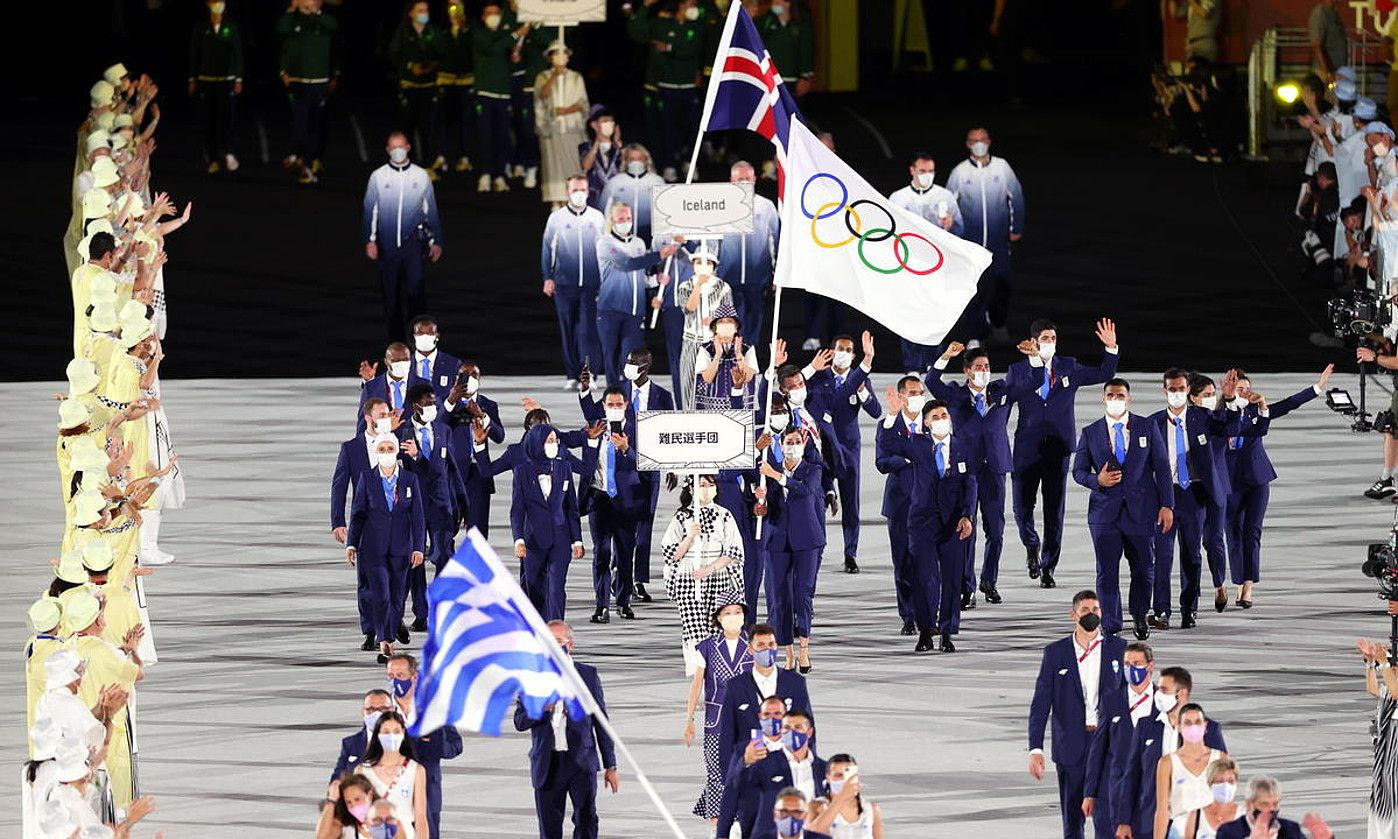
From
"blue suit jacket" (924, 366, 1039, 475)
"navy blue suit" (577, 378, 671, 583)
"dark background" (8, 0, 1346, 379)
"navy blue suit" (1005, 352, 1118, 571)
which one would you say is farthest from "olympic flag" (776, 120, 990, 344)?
"dark background" (8, 0, 1346, 379)

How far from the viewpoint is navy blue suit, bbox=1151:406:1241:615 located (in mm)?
19984

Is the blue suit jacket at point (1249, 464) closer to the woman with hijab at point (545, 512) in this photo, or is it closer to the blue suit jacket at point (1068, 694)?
the woman with hijab at point (545, 512)

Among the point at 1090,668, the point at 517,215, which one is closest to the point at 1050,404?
the point at 1090,668

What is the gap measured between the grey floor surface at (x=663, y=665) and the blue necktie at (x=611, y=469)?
2.93ft

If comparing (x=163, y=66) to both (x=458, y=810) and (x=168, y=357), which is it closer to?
(x=168, y=357)

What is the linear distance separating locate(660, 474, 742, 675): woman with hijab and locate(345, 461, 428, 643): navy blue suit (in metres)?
1.61

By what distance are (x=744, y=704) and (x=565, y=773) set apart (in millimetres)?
947

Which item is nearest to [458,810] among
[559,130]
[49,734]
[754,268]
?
[49,734]

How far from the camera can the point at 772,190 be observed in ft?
105

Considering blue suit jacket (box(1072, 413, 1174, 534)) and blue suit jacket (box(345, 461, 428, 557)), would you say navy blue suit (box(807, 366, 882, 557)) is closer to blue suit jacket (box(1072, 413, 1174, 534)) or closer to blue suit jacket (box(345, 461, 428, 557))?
blue suit jacket (box(1072, 413, 1174, 534))

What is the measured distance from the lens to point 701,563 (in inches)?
736

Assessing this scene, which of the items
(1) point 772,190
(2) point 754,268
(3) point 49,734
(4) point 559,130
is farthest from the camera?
(1) point 772,190

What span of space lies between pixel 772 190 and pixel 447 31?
402 centimetres

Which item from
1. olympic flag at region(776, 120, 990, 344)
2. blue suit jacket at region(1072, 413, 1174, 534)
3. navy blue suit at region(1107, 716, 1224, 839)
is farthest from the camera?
blue suit jacket at region(1072, 413, 1174, 534)
